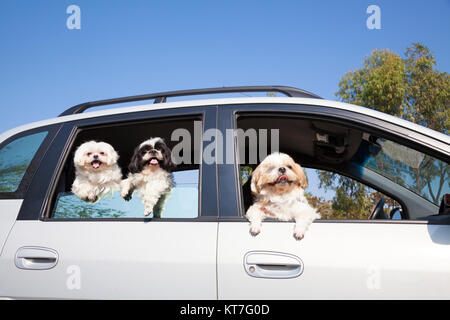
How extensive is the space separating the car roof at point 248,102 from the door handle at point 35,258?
983 mm

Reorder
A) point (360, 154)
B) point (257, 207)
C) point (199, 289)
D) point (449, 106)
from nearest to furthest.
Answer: point (199, 289)
point (257, 207)
point (360, 154)
point (449, 106)

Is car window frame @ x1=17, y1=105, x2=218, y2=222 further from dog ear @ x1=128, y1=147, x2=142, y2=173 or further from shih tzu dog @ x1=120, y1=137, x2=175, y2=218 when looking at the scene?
dog ear @ x1=128, y1=147, x2=142, y2=173

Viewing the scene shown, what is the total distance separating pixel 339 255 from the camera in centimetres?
191

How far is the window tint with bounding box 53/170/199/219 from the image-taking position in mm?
2324

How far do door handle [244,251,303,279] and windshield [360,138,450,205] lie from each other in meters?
1.19

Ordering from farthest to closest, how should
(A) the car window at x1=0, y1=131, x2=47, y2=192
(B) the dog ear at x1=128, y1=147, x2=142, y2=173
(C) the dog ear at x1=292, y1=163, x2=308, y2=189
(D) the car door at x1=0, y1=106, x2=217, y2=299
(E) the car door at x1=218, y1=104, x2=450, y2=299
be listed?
(B) the dog ear at x1=128, y1=147, x2=142, y2=173
(C) the dog ear at x1=292, y1=163, x2=308, y2=189
(A) the car window at x1=0, y1=131, x2=47, y2=192
(D) the car door at x1=0, y1=106, x2=217, y2=299
(E) the car door at x1=218, y1=104, x2=450, y2=299

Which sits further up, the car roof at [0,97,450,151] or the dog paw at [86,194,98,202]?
Result: the car roof at [0,97,450,151]

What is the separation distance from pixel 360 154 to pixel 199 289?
2.32 metres

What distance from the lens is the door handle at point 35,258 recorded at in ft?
7.03

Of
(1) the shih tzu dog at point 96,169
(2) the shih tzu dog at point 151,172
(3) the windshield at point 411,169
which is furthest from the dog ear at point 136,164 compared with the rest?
(3) the windshield at point 411,169

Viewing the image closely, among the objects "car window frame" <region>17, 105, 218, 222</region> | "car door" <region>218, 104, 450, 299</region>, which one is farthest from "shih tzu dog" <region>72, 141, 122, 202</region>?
"car door" <region>218, 104, 450, 299</region>

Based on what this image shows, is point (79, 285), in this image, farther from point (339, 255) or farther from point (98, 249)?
point (339, 255)

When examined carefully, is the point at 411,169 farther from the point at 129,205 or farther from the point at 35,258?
the point at 35,258
